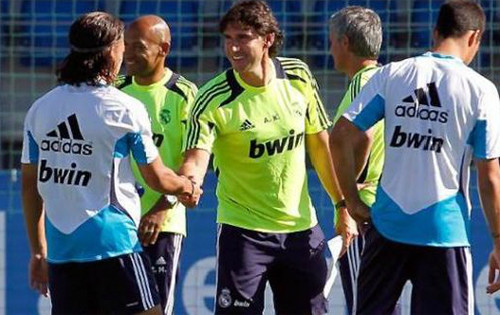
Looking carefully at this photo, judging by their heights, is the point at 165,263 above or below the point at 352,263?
below

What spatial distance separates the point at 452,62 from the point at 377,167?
127 centimetres

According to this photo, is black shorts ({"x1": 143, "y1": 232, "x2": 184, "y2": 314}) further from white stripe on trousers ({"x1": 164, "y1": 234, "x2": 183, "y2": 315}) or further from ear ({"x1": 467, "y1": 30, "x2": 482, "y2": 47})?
ear ({"x1": 467, "y1": 30, "x2": 482, "y2": 47})

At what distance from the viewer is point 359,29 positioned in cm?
730

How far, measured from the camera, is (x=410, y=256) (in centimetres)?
627

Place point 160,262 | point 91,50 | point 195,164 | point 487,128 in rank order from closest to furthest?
point 487,128 < point 91,50 < point 195,164 < point 160,262

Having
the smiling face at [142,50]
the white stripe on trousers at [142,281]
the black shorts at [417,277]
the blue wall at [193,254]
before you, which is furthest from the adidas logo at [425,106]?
the blue wall at [193,254]

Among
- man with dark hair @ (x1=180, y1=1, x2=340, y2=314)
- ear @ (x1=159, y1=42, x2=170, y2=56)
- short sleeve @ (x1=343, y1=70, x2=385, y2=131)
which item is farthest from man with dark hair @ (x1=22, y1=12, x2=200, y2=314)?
ear @ (x1=159, y1=42, x2=170, y2=56)

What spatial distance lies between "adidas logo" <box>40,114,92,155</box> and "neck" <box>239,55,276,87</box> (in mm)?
1076

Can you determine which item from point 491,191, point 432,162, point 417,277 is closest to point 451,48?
point 432,162

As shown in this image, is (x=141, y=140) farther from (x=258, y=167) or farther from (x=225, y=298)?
(x=225, y=298)

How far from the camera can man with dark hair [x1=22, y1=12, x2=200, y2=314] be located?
244 inches

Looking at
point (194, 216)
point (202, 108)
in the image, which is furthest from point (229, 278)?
point (194, 216)

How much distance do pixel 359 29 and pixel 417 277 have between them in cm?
154

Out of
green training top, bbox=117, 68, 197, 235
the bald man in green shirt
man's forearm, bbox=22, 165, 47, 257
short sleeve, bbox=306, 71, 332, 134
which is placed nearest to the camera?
man's forearm, bbox=22, 165, 47, 257
